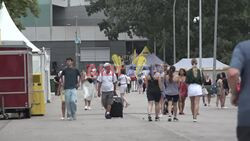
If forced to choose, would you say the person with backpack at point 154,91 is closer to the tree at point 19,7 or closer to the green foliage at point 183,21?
the tree at point 19,7

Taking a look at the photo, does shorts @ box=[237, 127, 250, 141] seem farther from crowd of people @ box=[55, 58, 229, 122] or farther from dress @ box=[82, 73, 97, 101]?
dress @ box=[82, 73, 97, 101]

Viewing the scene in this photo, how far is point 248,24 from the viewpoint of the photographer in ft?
204

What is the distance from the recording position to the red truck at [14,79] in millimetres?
19625

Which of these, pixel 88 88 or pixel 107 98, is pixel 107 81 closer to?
pixel 107 98

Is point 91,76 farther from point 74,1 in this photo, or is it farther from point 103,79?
point 74,1

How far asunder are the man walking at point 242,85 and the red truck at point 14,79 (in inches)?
565

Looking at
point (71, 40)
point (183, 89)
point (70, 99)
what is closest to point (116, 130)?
point (70, 99)

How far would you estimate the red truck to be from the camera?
19.6 m

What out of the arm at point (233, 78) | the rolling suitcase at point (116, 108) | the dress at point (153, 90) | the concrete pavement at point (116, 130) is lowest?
the concrete pavement at point (116, 130)

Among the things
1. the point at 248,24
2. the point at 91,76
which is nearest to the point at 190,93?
the point at 91,76

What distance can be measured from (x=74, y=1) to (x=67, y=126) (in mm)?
76689

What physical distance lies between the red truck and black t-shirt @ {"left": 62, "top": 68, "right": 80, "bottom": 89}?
1646mm

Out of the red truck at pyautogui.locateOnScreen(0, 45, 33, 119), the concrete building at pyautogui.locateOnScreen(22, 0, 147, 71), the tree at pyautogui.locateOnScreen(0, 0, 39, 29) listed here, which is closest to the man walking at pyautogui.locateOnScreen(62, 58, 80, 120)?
the red truck at pyautogui.locateOnScreen(0, 45, 33, 119)

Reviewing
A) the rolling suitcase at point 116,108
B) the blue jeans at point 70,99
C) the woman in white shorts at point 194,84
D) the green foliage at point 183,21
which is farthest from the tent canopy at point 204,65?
the woman in white shorts at point 194,84
